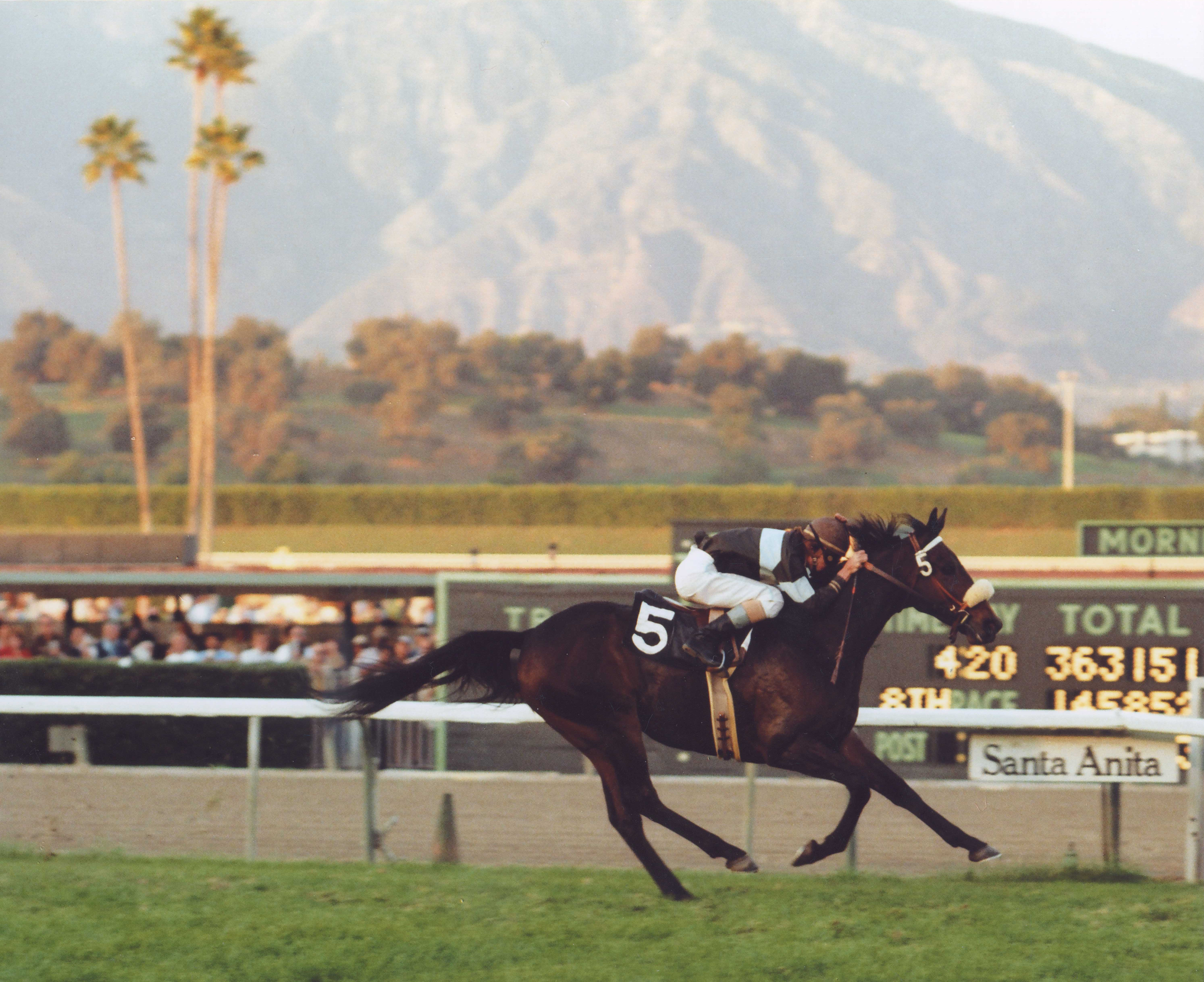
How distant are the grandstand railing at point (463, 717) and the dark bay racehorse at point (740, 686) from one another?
0.53 metres

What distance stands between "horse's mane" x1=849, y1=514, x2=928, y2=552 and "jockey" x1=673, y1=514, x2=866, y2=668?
5 centimetres

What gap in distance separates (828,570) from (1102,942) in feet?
4.75

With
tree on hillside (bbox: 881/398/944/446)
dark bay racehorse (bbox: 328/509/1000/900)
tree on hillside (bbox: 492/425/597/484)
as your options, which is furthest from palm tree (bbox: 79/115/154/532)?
tree on hillside (bbox: 881/398/944/446)

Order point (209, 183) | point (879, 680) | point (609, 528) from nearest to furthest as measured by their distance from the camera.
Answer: point (879, 680)
point (609, 528)
point (209, 183)

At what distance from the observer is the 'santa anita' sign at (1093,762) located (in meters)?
5.54

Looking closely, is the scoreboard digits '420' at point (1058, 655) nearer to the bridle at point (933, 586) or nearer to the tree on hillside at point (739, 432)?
the bridle at point (933, 586)

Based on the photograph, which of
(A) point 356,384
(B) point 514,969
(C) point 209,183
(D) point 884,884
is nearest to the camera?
(B) point 514,969

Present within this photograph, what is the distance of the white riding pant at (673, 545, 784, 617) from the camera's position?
455cm

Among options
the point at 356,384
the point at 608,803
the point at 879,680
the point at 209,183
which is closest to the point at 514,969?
the point at 608,803

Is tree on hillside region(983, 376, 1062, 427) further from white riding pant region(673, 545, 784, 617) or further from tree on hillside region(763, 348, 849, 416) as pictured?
white riding pant region(673, 545, 784, 617)

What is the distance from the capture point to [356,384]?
217ft

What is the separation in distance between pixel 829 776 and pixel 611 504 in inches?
1388

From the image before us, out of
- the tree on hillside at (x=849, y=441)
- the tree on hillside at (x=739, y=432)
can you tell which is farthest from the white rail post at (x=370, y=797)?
the tree on hillside at (x=849, y=441)

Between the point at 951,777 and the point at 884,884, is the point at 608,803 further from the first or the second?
the point at 951,777
